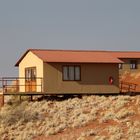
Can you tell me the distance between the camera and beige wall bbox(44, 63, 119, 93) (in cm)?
4684

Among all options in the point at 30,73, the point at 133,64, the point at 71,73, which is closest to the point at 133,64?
the point at 133,64

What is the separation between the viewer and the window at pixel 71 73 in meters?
47.3

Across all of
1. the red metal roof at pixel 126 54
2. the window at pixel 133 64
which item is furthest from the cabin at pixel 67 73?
the window at pixel 133 64

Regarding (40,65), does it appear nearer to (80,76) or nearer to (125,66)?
(80,76)

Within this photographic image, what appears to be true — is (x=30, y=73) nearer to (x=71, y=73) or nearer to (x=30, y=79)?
(x=30, y=79)

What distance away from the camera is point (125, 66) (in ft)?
257

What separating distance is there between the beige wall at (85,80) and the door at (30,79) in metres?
1.71

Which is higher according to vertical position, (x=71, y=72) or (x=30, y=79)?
(x=71, y=72)

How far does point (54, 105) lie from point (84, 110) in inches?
150

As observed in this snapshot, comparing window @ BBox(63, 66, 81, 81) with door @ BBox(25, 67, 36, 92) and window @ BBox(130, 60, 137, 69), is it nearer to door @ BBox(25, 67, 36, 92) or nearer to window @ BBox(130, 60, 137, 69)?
door @ BBox(25, 67, 36, 92)

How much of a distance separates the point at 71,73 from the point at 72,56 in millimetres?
2342

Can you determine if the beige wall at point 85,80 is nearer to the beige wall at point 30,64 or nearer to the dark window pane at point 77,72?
the dark window pane at point 77,72

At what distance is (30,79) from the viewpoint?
4888 centimetres

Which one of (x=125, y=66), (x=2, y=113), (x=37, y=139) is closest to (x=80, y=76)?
(x=2, y=113)
